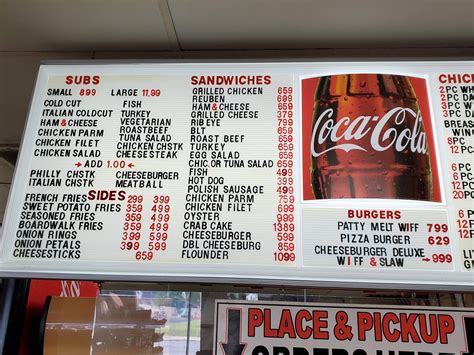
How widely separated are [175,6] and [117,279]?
1251 mm

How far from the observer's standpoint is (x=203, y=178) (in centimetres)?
184

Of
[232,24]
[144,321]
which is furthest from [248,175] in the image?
[144,321]

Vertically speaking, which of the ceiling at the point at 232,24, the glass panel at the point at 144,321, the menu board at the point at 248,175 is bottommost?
the glass panel at the point at 144,321

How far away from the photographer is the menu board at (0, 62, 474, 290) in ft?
5.52

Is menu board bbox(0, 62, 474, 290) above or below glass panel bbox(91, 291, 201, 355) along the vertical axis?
above

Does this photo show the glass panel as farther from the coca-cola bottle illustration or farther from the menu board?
the coca-cola bottle illustration

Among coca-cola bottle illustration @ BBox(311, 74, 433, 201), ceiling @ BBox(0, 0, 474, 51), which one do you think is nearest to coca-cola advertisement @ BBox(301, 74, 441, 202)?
coca-cola bottle illustration @ BBox(311, 74, 433, 201)

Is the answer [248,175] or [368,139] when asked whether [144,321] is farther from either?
[368,139]

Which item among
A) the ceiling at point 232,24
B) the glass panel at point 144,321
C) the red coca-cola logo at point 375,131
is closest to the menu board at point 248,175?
the red coca-cola logo at point 375,131

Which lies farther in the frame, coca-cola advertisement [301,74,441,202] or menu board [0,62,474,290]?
coca-cola advertisement [301,74,441,202]

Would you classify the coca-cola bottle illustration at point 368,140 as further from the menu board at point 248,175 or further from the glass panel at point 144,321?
the glass panel at point 144,321

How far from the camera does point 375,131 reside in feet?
→ 6.21

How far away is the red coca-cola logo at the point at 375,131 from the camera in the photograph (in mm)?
1866

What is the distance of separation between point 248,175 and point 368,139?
579 millimetres
